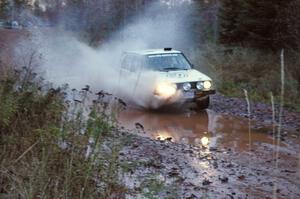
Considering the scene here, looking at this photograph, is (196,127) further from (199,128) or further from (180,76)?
(180,76)

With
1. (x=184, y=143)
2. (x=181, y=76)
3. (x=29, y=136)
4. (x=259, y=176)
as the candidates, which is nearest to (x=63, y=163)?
(x=29, y=136)

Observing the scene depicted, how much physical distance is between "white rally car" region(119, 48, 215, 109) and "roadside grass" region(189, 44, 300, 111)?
2.69 meters

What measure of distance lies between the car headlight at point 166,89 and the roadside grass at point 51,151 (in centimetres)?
656

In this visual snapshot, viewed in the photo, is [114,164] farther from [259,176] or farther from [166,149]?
[166,149]

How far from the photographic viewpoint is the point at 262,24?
1995 cm

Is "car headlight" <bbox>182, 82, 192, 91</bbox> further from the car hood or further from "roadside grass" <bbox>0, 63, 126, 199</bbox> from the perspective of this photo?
"roadside grass" <bbox>0, 63, 126, 199</bbox>

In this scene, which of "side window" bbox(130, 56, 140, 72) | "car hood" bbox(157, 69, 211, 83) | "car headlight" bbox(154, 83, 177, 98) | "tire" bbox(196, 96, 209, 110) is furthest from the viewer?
"side window" bbox(130, 56, 140, 72)

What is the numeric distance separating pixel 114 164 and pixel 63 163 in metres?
0.48

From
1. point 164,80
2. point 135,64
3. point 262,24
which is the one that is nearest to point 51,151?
point 164,80

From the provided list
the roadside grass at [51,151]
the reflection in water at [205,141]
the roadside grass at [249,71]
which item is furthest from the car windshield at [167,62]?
the roadside grass at [51,151]

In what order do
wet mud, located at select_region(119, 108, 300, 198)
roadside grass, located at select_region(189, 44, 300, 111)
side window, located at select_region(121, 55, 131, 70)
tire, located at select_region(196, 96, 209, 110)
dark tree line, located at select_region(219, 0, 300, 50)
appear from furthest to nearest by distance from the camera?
dark tree line, located at select_region(219, 0, 300, 50) → roadside grass, located at select_region(189, 44, 300, 111) → side window, located at select_region(121, 55, 131, 70) → tire, located at select_region(196, 96, 209, 110) → wet mud, located at select_region(119, 108, 300, 198)

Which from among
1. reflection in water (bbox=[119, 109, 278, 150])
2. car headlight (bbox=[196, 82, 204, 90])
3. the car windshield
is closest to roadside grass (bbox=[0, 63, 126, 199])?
reflection in water (bbox=[119, 109, 278, 150])

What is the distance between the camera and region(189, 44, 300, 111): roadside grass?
14.7 m

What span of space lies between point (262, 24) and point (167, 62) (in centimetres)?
808
